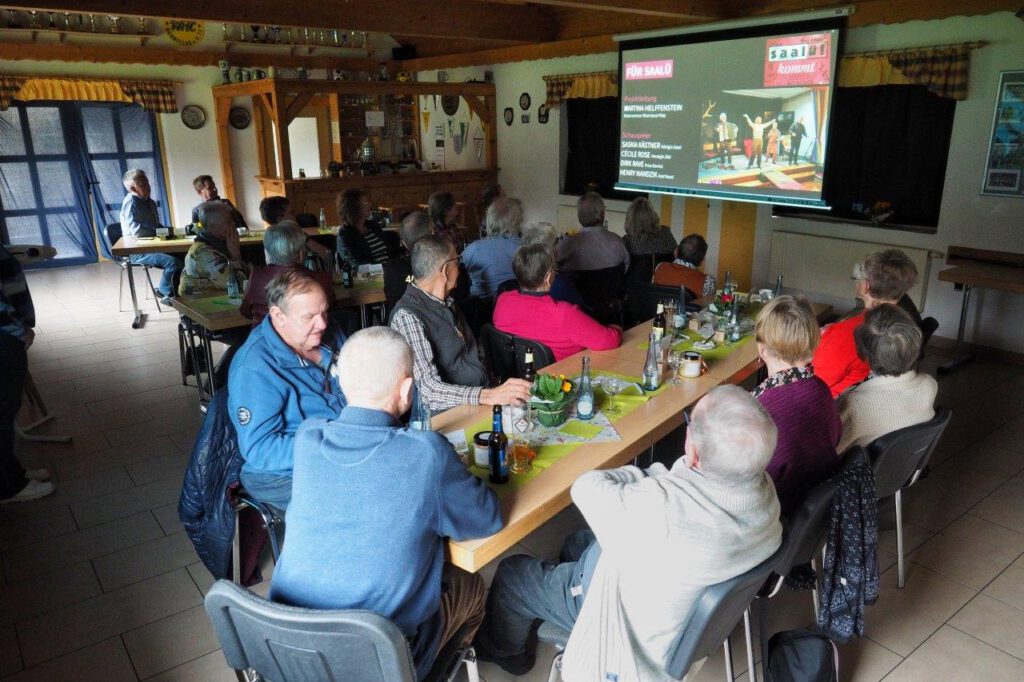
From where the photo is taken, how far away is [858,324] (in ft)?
10.3

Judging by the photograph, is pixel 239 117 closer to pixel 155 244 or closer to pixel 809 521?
pixel 155 244

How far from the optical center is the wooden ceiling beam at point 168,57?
8.63 m

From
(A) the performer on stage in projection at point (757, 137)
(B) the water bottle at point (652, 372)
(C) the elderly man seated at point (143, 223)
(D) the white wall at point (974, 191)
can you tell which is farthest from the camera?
(A) the performer on stage in projection at point (757, 137)

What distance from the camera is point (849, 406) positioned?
8.52ft

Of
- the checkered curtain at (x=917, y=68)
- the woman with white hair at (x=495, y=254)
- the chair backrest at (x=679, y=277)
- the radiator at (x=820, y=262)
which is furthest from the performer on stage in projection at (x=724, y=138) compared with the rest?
the woman with white hair at (x=495, y=254)

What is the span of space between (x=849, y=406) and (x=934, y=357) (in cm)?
388

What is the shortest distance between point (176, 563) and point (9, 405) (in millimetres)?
1289

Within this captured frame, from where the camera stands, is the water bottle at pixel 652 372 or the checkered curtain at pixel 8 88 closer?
the water bottle at pixel 652 372

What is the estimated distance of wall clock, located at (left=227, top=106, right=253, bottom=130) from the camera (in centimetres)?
1024

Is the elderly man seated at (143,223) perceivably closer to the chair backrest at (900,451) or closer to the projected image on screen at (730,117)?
the projected image on screen at (730,117)

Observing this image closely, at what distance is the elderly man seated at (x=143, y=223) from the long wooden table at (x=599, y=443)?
430 centimetres

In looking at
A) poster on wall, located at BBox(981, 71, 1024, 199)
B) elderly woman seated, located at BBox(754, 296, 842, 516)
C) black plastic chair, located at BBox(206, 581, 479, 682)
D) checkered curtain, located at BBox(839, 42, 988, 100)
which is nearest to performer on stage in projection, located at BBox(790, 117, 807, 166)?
checkered curtain, located at BBox(839, 42, 988, 100)

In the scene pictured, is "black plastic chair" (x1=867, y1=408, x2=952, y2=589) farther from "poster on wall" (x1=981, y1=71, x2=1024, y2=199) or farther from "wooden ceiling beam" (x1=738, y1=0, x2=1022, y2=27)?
"wooden ceiling beam" (x1=738, y1=0, x2=1022, y2=27)

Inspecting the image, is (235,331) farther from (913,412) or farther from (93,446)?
(913,412)
